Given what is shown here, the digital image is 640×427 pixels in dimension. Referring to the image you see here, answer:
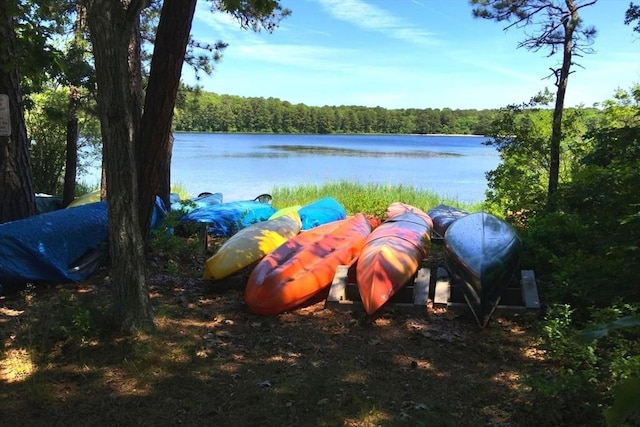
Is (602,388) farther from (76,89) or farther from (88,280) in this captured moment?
(76,89)

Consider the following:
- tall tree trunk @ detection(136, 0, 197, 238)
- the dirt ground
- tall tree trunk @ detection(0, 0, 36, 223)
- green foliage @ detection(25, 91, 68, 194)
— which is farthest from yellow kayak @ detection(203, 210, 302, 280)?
green foliage @ detection(25, 91, 68, 194)

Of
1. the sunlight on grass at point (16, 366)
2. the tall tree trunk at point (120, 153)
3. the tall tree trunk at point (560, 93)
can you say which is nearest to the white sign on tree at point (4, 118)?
the tall tree trunk at point (120, 153)

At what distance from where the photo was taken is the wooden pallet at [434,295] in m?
4.90

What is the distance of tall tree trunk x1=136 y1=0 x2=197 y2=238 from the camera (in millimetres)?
5125

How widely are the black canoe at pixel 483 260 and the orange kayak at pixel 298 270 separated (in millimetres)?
1280

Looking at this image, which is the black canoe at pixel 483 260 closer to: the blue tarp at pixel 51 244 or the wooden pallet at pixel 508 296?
the wooden pallet at pixel 508 296

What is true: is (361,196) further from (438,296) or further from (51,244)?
(51,244)

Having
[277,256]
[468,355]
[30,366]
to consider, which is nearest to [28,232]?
[30,366]

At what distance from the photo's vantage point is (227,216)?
Answer: 9078mm

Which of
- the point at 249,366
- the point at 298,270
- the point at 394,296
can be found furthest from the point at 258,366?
the point at 394,296

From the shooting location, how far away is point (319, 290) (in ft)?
17.6

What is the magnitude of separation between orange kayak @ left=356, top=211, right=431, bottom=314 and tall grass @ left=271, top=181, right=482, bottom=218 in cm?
631

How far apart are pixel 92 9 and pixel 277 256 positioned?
3.18 meters

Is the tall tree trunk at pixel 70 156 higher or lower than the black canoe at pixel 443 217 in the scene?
higher
